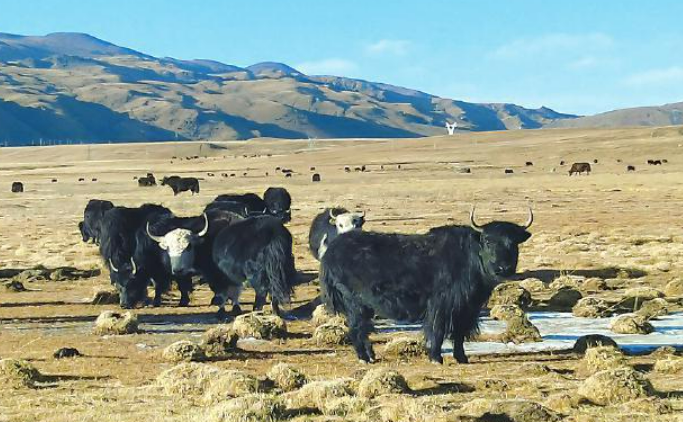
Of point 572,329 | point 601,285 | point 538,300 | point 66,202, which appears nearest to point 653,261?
point 601,285

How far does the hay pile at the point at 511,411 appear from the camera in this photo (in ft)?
26.7

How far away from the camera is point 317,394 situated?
30.1 feet

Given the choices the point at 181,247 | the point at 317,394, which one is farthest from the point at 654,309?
the point at 181,247

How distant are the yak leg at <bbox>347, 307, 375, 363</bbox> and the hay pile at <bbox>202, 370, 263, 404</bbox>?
7.64ft

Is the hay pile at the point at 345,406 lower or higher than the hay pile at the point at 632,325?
higher

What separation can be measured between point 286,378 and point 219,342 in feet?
9.27

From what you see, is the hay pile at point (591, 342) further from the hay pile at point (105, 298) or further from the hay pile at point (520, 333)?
the hay pile at point (105, 298)

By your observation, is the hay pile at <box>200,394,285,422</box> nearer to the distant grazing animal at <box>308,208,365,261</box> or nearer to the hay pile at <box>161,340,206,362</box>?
the hay pile at <box>161,340,206,362</box>

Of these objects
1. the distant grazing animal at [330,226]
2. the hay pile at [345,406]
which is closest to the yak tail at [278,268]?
the distant grazing animal at [330,226]

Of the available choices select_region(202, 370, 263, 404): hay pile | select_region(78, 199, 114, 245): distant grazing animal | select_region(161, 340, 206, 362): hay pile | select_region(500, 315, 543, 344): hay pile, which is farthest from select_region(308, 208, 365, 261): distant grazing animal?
select_region(202, 370, 263, 404): hay pile

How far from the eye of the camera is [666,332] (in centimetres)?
1402

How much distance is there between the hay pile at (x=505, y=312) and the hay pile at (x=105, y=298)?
8420 mm

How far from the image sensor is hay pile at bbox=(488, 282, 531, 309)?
56.8ft

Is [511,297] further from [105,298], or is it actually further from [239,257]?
[105,298]
